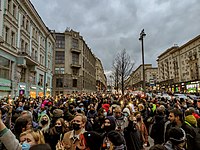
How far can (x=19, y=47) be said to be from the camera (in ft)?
77.5

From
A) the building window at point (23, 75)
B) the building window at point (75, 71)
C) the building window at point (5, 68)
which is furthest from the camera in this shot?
the building window at point (75, 71)

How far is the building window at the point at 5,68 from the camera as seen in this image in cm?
1931

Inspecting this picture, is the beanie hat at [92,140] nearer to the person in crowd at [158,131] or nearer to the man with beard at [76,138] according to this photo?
the man with beard at [76,138]

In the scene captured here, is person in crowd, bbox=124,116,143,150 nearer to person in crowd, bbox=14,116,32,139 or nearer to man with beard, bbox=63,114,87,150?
man with beard, bbox=63,114,87,150

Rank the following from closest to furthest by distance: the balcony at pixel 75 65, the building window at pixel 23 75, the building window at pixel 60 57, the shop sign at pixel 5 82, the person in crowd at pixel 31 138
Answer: the person in crowd at pixel 31 138 < the shop sign at pixel 5 82 < the building window at pixel 23 75 < the building window at pixel 60 57 < the balcony at pixel 75 65

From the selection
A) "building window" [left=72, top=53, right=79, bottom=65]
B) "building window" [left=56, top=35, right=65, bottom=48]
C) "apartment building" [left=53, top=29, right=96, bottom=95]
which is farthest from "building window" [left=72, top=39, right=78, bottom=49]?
"building window" [left=56, top=35, right=65, bottom=48]

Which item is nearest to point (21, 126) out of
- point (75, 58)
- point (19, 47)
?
point (19, 47)

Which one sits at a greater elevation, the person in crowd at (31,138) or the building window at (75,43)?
the building window at (75,43)

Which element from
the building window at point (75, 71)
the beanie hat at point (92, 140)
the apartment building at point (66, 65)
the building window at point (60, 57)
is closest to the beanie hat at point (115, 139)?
the beanie hat at point (92, 140)

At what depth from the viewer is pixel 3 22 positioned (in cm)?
1931

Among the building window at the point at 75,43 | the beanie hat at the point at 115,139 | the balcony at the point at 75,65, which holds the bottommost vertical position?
the beanie hat at the point at 115,139

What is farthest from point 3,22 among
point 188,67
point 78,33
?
point 188,67

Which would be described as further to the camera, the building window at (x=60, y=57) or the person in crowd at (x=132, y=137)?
the building window at (x=60, y=57)

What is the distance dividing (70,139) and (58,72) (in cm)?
5075
